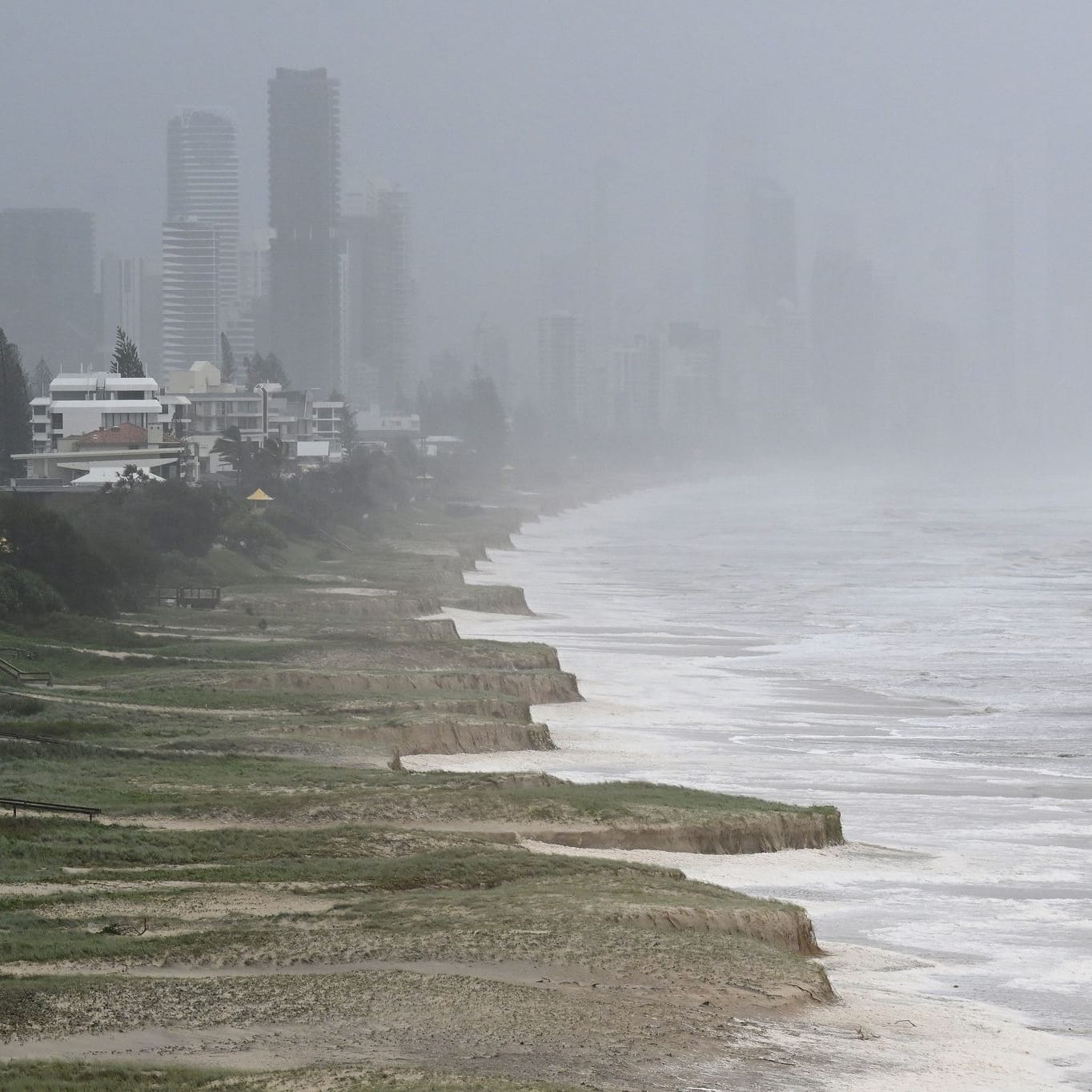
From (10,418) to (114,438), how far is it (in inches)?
285

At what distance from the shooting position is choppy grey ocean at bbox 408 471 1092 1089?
27094mm

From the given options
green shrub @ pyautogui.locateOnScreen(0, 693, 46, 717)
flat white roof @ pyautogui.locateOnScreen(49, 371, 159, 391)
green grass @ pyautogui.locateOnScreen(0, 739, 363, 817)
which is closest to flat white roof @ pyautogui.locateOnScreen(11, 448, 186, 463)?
flat white roof @ pyautogui.locateOnScreen(49, 371, 159, 391)

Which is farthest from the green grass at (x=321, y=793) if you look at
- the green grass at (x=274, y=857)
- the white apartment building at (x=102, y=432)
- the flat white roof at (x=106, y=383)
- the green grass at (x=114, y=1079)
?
the flat white roof at (x=106, y=383)

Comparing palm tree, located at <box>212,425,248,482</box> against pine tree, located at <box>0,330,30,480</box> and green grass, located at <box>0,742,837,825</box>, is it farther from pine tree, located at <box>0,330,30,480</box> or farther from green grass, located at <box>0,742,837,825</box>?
green grass, located at <box>0,742,837,825</box>

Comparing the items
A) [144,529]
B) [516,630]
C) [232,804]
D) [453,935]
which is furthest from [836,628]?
[453,935]

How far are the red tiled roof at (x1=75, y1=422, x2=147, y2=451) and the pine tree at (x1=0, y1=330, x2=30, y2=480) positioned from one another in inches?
146

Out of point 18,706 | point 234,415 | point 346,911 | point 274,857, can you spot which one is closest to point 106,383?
point 234,415

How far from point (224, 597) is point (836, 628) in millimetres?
24955

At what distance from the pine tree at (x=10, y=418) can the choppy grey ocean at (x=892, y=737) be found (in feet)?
97.8

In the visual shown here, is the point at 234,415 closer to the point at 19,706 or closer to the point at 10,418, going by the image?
the point at 10,418

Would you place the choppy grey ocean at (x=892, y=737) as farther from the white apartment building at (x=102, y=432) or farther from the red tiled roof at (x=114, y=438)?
the red tiled roof at (x=114, y=438)

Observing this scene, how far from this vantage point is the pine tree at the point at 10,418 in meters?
121

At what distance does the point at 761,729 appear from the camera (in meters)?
49.2

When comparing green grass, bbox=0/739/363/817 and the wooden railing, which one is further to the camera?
green grass, bbox=0/739/363/817
